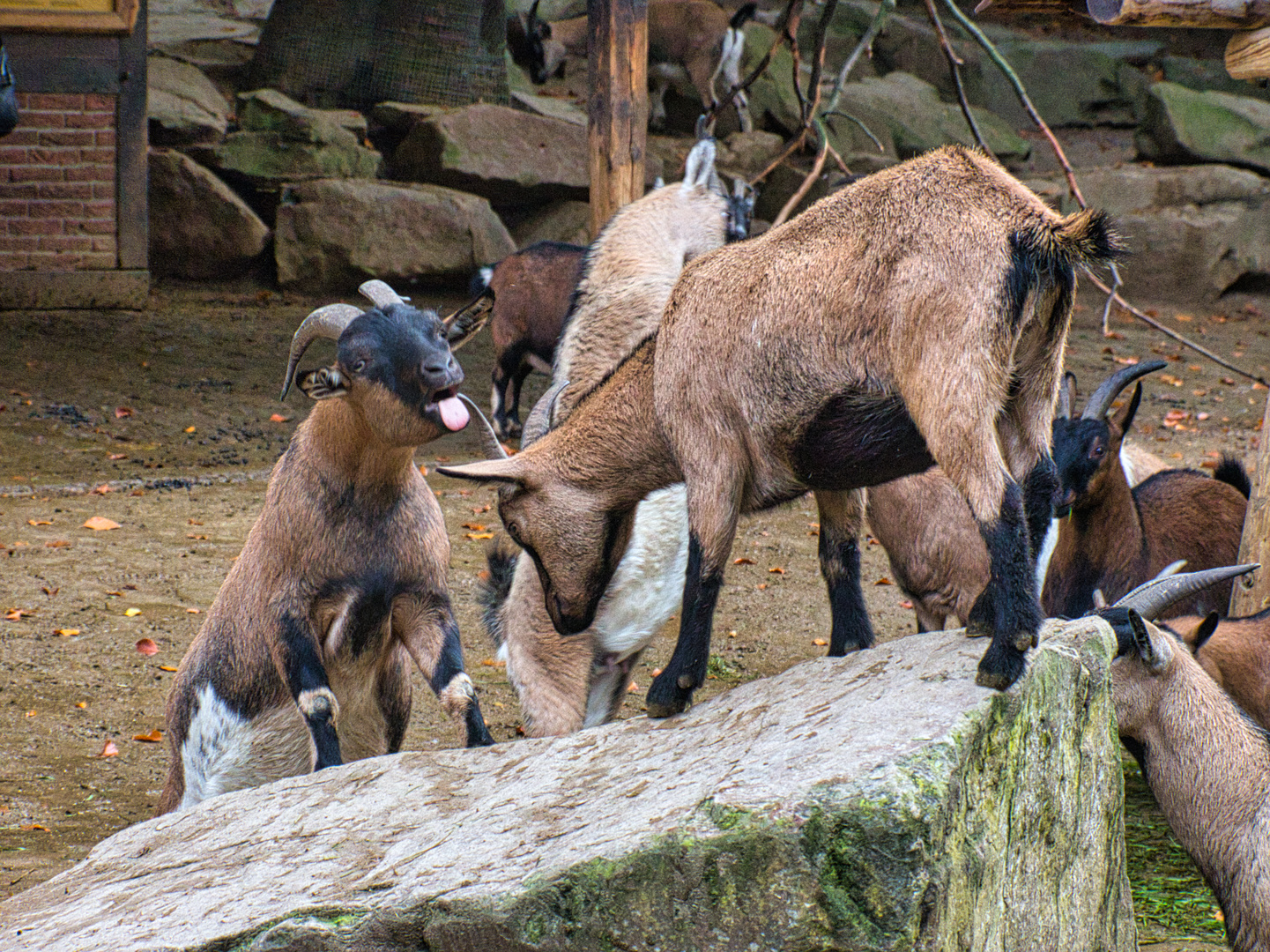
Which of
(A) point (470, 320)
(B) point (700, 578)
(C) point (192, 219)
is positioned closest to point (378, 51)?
(C) point (192, 219)

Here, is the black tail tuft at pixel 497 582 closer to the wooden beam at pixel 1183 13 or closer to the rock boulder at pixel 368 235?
the wooden beam at pixel 1183 13

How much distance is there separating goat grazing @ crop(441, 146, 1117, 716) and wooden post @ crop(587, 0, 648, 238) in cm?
420

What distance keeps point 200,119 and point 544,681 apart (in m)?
9.49

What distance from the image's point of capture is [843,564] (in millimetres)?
3465

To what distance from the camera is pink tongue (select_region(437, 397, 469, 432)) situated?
131 inches

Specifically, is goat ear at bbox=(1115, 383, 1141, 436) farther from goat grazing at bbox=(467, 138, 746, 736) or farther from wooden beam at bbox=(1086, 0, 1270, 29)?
goat grazing at bbox=(467, 138, 746, 736)

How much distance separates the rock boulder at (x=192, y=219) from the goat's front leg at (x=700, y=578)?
32.1 feet

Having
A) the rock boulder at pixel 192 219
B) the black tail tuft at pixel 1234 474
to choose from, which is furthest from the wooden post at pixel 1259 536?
the rock boulder at pixel 192 219

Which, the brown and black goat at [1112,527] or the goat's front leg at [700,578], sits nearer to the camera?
the goat's front leg at [700,578]

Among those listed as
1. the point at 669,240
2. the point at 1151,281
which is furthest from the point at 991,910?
the point at 1151,281

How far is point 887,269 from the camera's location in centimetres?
272

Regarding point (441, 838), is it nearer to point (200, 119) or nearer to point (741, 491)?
point (741, 491)

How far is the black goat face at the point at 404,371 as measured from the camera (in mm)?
3375

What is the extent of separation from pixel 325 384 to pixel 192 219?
9226 mm
